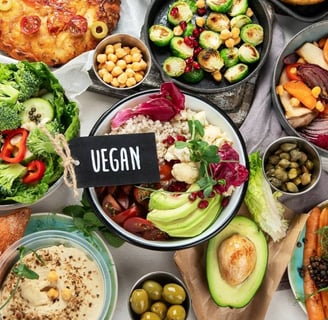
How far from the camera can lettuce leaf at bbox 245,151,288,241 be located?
194 cm

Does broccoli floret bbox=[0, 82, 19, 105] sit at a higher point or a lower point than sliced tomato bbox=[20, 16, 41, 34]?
lower

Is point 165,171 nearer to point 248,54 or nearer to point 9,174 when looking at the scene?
point 9,174

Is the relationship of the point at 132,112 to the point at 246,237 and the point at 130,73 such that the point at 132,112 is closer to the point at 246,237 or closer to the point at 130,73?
the point at 130,73

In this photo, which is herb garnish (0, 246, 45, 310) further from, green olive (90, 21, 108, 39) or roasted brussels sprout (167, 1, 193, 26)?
roasted brussels sprout (167, 1, 193, 26)

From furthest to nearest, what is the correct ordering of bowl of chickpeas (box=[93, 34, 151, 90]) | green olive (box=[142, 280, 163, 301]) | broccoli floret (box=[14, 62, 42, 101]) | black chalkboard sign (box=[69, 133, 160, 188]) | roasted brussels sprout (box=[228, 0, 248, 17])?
1. roasted brussels sprout (box=[228, 0, 248, 17])
2. bowl of chickpeas (box=[93, 34, 151, 90])
3. green olive (box=[142, 280, 163, 301])
4. broccoli floret (box=[14, 62, 42, 101])
5. black chalkboard sign (box=[69, 133, 160, 188])

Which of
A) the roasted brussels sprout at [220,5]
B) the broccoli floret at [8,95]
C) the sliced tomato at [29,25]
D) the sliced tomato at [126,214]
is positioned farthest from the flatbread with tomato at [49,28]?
the sliced tomato at [126,214]

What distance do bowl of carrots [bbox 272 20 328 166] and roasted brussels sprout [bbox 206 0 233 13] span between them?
0.23 metres

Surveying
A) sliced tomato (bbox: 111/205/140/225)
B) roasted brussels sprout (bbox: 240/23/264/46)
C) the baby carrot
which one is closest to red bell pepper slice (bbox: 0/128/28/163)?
sliced tomato (bbox: 111/205/140/225)

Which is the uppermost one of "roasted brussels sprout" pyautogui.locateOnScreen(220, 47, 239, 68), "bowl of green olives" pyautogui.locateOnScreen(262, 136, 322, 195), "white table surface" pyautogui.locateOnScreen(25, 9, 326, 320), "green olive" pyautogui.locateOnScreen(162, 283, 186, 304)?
"roasted brussels sprout" pyautogui.locateOnScreen(220, 47, 239, 68)

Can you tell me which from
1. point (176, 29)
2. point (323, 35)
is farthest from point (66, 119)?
point (323, 35)

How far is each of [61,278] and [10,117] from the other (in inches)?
19.3

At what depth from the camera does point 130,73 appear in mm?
2020

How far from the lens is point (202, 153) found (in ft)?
5.34

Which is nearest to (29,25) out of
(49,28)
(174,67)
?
(49,28)
